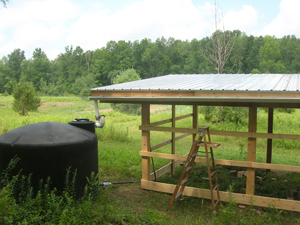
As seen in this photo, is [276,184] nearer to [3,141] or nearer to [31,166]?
[31,166]

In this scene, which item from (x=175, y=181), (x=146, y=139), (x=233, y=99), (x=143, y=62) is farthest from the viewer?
(x=143, y=62)

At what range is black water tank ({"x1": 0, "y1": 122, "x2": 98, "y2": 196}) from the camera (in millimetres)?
4871

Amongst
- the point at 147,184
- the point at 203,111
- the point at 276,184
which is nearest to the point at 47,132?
the point at 147,184

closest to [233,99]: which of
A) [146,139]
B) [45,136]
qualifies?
[146,139]

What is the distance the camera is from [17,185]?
4.79 m

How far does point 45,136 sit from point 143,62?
5763cm

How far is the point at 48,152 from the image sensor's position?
4.90 meters

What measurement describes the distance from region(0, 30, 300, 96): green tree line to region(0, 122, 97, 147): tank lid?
40.0m

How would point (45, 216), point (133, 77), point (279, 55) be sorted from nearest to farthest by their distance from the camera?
point (45, 216) < point (133, 77) < point (279, 55)

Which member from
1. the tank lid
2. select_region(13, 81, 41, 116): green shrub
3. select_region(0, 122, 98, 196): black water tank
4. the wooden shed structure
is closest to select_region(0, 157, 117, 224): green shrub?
select_region(0, 122, 98, 196): black water tank

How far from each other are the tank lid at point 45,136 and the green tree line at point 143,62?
4002 cm

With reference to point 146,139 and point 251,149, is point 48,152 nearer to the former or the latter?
point 146,139

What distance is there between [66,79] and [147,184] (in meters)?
61.8

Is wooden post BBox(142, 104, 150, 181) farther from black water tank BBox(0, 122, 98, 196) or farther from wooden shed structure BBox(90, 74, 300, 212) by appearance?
black water tank BBox(0, 122, 98, 196)
